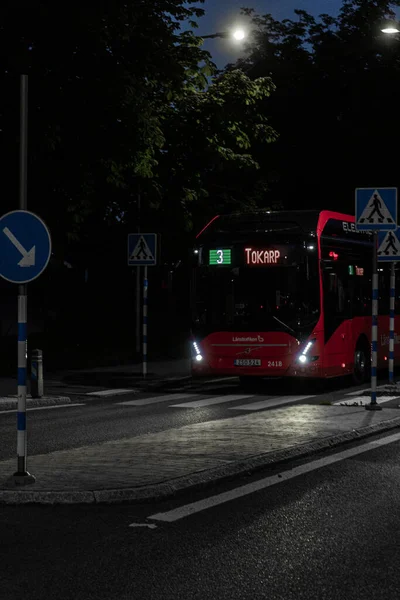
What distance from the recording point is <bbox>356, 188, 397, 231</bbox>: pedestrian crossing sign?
13.6m

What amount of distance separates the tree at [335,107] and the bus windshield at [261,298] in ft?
59.0

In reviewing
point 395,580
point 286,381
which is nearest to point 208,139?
point 286,381

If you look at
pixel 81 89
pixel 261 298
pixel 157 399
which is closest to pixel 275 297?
pixel 261 298

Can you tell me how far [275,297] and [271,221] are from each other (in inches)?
58.2

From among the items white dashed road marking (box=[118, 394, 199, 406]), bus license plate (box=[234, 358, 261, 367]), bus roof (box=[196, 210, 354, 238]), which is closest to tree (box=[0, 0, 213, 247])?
bus roof (box=[196, 210, 354, 238])

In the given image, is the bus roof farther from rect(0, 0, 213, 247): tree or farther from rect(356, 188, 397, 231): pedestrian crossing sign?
rect(356, 188, 397, 231): pedestrian crossing sign

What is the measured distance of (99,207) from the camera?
75.0 ft

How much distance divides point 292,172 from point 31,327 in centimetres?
1112

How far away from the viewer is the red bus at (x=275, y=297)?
1784 centimetres

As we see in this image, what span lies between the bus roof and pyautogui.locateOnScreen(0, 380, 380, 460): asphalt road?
9.69ft

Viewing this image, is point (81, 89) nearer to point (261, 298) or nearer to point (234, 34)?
point (234, 34)

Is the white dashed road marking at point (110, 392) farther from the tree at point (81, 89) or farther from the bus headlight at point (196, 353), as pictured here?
the tree at point (81, 89)

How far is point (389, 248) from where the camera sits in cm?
1747

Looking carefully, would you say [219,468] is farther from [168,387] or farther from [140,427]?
[168,387]
